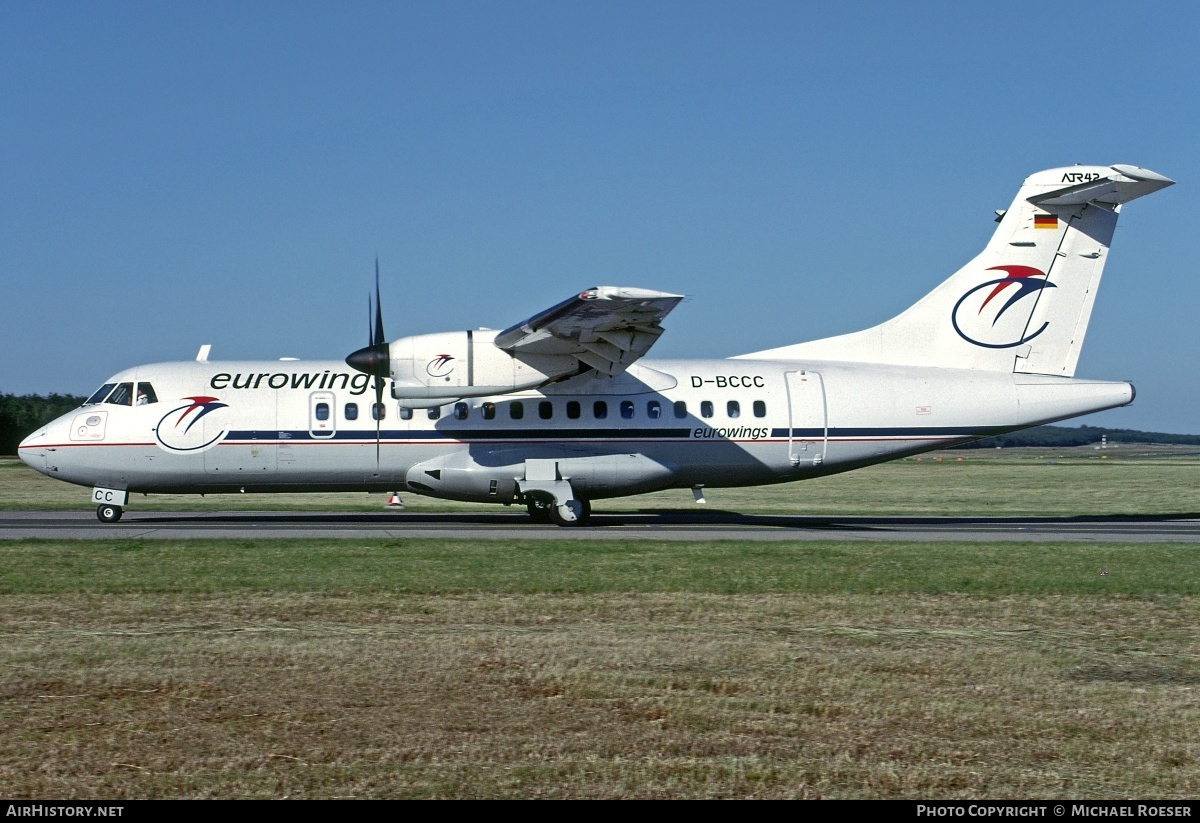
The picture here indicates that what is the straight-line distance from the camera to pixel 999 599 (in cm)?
1267

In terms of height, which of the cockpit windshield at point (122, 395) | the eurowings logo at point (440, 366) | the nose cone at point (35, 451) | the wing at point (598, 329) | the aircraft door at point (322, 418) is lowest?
the nose cone at point (35, 451)

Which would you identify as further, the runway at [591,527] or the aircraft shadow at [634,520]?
the aircraft shadow at [634,520]

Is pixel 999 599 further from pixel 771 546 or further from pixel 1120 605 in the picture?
pixel 771 546

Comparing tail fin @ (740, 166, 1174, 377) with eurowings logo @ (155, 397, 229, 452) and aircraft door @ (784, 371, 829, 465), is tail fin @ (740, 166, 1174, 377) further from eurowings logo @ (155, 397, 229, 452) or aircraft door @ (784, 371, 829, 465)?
eurowings logo @ (155, 397, 229, 452)

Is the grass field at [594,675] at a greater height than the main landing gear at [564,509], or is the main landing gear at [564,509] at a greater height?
the main landing gear at [564,509]

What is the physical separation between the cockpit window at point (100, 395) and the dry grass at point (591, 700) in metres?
12.5

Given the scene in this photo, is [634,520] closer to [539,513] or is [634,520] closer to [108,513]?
[539,513]

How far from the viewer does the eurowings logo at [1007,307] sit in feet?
78.5

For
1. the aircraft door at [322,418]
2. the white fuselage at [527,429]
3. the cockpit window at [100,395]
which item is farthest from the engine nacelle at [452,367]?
the cockpit window at [100,395]

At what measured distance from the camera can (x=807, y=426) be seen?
77.3 feet

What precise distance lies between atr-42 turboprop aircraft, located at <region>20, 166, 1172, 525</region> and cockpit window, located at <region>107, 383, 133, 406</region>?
0.04 meters

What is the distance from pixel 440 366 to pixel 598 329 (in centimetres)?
315

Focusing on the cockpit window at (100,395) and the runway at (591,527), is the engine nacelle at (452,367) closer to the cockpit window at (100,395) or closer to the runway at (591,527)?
the runway at (591,527)

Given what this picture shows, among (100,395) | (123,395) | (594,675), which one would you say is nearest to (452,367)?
(123,395)
